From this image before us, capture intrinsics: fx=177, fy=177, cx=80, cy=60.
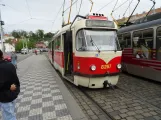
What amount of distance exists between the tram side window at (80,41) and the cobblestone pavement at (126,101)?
1.83 m

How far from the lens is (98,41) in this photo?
277 inches

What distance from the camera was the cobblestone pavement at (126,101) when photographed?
16.2 feet

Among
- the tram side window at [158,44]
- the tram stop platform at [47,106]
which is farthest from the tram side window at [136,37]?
the tram stop platform at [47,106]

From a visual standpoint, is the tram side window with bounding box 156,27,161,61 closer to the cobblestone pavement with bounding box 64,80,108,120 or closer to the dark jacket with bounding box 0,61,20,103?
the cobblestone pavement with bounding box 64,80,108,120

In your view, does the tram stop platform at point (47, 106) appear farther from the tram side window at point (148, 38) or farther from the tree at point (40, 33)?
the tree at point (40, 33)

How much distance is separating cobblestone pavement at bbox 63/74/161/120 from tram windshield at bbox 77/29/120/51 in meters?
1.81

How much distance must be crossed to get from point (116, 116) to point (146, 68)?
4427 millimetres

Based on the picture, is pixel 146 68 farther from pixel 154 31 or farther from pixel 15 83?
pixel 15 83

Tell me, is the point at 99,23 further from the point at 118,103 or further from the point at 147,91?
the point at 147,91

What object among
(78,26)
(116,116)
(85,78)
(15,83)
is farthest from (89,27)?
(15,83)

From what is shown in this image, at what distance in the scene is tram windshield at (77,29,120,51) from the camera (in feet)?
22.6

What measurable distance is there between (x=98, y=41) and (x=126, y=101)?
8.31 feet

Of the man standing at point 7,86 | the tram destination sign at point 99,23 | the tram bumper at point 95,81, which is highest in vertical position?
the tram destination sign at point 99,23

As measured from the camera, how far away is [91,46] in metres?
6.86
